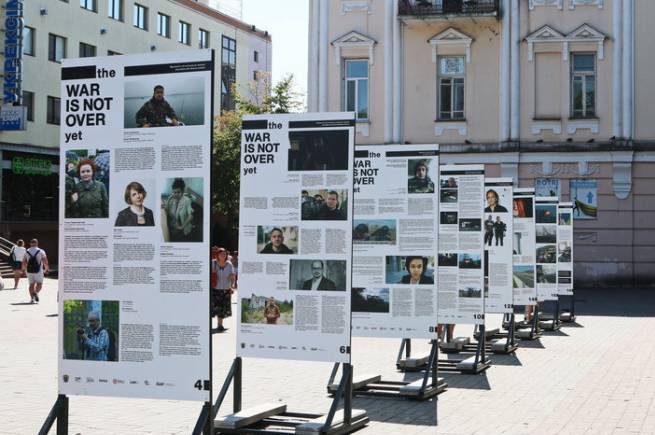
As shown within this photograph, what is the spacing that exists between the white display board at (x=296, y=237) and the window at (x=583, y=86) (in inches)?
989

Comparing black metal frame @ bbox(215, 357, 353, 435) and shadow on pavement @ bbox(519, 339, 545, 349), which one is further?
shadow on pavement @ bbox(519, 339, 545, 349)

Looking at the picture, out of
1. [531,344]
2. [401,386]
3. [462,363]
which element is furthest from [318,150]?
[531,344]

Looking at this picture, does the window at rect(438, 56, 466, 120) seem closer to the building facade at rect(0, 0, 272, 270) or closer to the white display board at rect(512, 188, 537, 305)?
the building facade at rect(0, 0, 272, 270)

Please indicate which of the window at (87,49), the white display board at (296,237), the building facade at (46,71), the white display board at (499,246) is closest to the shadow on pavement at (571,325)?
the white display board at (499,246)

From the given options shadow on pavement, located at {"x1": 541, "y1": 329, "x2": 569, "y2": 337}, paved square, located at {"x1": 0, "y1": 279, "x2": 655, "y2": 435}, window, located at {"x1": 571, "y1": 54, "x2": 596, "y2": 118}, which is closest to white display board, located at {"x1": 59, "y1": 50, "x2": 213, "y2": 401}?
paved square, located at {"x1": 0, "y1": 279, "x2": 655, "y2": 435}

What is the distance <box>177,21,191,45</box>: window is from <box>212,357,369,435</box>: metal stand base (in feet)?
171

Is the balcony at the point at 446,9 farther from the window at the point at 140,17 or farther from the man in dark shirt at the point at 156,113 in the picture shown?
the man in dark shirt at the point at 156,113

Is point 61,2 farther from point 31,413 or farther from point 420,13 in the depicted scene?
point 31,413

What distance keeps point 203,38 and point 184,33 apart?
2.54 metres

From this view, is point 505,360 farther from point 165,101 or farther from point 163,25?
point 163,25

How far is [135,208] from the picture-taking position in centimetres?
741

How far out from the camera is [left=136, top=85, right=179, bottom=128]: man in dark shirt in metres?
7.30

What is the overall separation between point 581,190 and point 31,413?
25.6 metres

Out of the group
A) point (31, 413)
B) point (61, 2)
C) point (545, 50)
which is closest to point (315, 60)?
point (545, 50)
